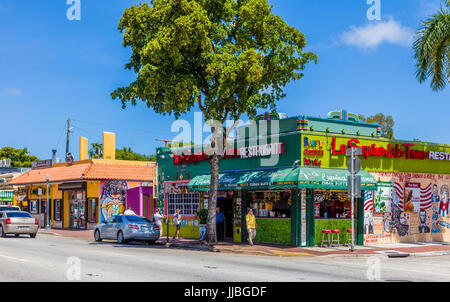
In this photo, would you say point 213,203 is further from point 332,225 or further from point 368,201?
point 368,201

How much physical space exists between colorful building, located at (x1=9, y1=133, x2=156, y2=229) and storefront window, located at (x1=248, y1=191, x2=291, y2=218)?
13.7 meters

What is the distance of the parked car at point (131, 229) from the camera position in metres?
26.1

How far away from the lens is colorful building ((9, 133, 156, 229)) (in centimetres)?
4031

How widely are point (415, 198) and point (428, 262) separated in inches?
358

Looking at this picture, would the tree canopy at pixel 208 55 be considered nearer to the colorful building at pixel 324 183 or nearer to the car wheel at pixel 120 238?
the colorful building at pixel 324 183

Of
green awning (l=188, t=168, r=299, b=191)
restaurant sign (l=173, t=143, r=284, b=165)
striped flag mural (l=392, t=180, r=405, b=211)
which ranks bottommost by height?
striped flag mural (l=392, t=180, r=405, b=211)

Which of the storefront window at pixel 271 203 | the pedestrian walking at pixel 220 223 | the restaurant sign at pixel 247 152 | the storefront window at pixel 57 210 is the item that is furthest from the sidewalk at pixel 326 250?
the storefront window at pixel 57 210

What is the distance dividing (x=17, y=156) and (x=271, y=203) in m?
76.4

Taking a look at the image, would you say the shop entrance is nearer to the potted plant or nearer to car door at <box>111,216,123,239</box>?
the potted plant

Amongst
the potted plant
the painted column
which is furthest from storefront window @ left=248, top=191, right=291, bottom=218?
the potted plant

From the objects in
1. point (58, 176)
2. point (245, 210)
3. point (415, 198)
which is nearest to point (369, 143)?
point (415, 198)

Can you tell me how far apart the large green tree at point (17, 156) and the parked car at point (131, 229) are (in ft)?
228
